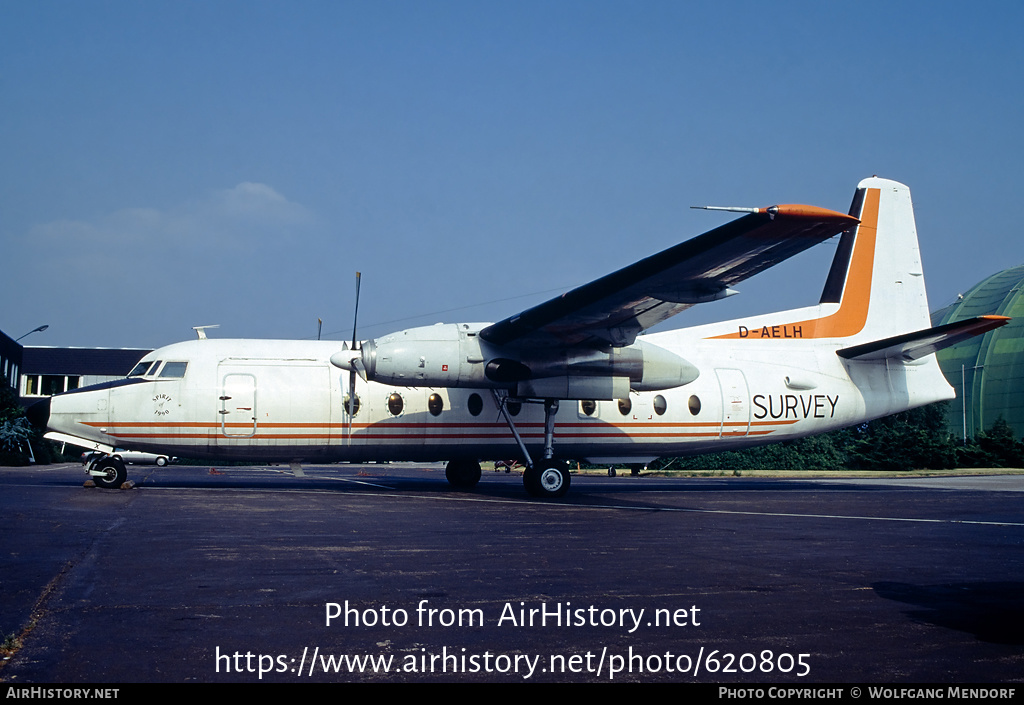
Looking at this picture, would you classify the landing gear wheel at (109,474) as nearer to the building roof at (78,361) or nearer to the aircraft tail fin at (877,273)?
the aircraft tail fin at (877,273)

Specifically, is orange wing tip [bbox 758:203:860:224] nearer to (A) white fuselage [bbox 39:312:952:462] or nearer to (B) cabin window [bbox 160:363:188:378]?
(A) white fuselage [bbox 39:312:952:462]

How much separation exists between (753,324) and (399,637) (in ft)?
55.9

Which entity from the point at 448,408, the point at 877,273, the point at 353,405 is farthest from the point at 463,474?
the point at 877,273

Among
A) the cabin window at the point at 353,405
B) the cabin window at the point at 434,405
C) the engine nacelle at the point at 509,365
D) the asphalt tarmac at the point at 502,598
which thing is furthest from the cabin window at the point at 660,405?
the asphalt tarmac at the point at 502,598

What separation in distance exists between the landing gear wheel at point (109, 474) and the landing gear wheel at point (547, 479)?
325 inches

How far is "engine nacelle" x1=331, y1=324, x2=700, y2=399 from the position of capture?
15.1m

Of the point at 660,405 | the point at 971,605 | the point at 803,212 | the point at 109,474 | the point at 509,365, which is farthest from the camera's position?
the point at 660,405

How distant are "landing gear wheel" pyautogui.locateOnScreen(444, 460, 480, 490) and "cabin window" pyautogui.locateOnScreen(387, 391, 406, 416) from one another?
2.77 metres

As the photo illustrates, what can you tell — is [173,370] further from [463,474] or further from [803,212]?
[803,212]

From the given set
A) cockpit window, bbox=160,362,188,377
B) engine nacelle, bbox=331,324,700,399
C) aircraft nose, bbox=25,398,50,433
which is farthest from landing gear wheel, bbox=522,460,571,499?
aircraft nose, bbox=25,398,50,433

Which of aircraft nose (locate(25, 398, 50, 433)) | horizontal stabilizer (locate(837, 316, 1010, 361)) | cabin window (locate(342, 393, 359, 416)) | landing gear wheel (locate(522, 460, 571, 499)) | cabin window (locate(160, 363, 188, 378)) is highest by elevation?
horizontal stabilizer (locate(837, 316, 1010, 361))

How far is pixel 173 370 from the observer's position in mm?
16625

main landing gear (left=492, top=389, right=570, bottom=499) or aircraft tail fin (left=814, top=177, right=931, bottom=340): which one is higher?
aircraft tail fin (left=814, top=177, right=931, bottom=340)

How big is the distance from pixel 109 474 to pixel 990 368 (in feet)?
210
